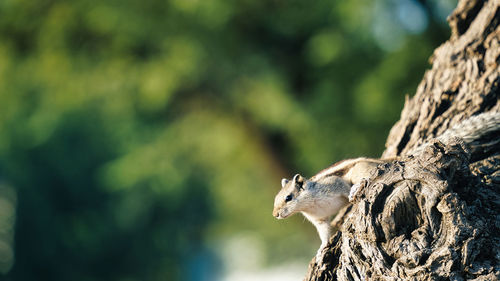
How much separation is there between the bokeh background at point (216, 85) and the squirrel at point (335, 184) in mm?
5202

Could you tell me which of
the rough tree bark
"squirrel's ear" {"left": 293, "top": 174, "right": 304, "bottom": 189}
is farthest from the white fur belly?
the rough tree bark

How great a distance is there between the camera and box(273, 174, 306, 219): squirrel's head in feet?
11.0

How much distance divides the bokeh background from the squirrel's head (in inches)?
205

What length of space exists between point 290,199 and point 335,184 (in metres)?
0.37

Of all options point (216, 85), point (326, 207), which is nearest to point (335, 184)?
point (326, 207)

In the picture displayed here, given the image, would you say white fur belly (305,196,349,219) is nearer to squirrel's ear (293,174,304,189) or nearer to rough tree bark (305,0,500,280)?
squirrel's ear (293,174,304,189)

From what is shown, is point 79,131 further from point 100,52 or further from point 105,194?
point 100,52

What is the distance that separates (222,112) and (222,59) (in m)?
1.67

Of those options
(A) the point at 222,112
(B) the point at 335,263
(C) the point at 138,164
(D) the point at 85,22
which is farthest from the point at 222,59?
(B) the point at 335,263

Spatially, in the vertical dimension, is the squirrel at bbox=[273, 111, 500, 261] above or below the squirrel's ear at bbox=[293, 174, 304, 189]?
below

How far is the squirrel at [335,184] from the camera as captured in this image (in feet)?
10.2

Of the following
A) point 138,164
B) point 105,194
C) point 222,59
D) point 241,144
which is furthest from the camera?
point 105,194

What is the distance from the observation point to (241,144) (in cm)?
1155

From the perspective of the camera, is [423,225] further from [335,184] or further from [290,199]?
[290,199]
